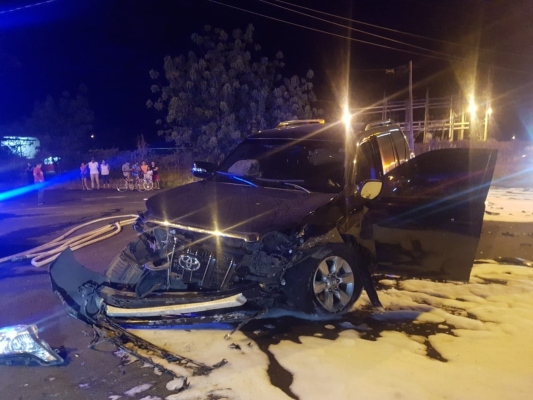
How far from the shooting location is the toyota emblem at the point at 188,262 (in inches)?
183

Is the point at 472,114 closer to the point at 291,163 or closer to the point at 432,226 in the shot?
the point at 291,163

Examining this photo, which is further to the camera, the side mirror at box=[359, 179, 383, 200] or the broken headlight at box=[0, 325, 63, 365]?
the side mirror at box=[359, 179, 383, 200]

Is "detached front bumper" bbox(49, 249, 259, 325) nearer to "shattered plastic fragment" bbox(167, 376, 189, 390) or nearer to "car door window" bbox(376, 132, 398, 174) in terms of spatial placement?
"shattered plastic fragment" bbox(167, 376, 189, 390)

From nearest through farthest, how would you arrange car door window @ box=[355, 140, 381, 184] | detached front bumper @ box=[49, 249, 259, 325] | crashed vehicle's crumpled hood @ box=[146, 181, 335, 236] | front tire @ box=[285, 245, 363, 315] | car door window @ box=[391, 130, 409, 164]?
1. detached front bumper @ box=[49, 249, 259, 325]
2. crashed vehicle's crumpled hood @ box=[146, 181, 335, 236]
3. front tire @ box=[285, 245, 363, 315]
4. car door window @ box=[355, 140, 381, 184]
5. car door window @ box=[391, 130, 409, 164]

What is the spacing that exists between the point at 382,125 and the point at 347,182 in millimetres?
2056

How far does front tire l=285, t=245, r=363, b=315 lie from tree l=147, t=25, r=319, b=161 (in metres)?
16.9

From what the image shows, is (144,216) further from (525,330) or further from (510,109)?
(510,109)

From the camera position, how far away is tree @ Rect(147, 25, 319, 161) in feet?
70.6

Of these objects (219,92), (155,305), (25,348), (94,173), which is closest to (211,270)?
(155,305)

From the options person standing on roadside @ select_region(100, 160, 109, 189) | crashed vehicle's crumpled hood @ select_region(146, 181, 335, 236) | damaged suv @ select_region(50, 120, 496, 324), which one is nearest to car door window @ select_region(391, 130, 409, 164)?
damaged suv @ select_region(50, 120, 496, 324)

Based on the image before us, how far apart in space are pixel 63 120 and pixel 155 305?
36583 mm

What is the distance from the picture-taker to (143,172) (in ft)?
75.7

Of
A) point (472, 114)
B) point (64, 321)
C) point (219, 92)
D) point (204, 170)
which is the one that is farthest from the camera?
point (472, 114)

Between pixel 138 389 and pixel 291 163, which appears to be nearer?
pixel 138 389
